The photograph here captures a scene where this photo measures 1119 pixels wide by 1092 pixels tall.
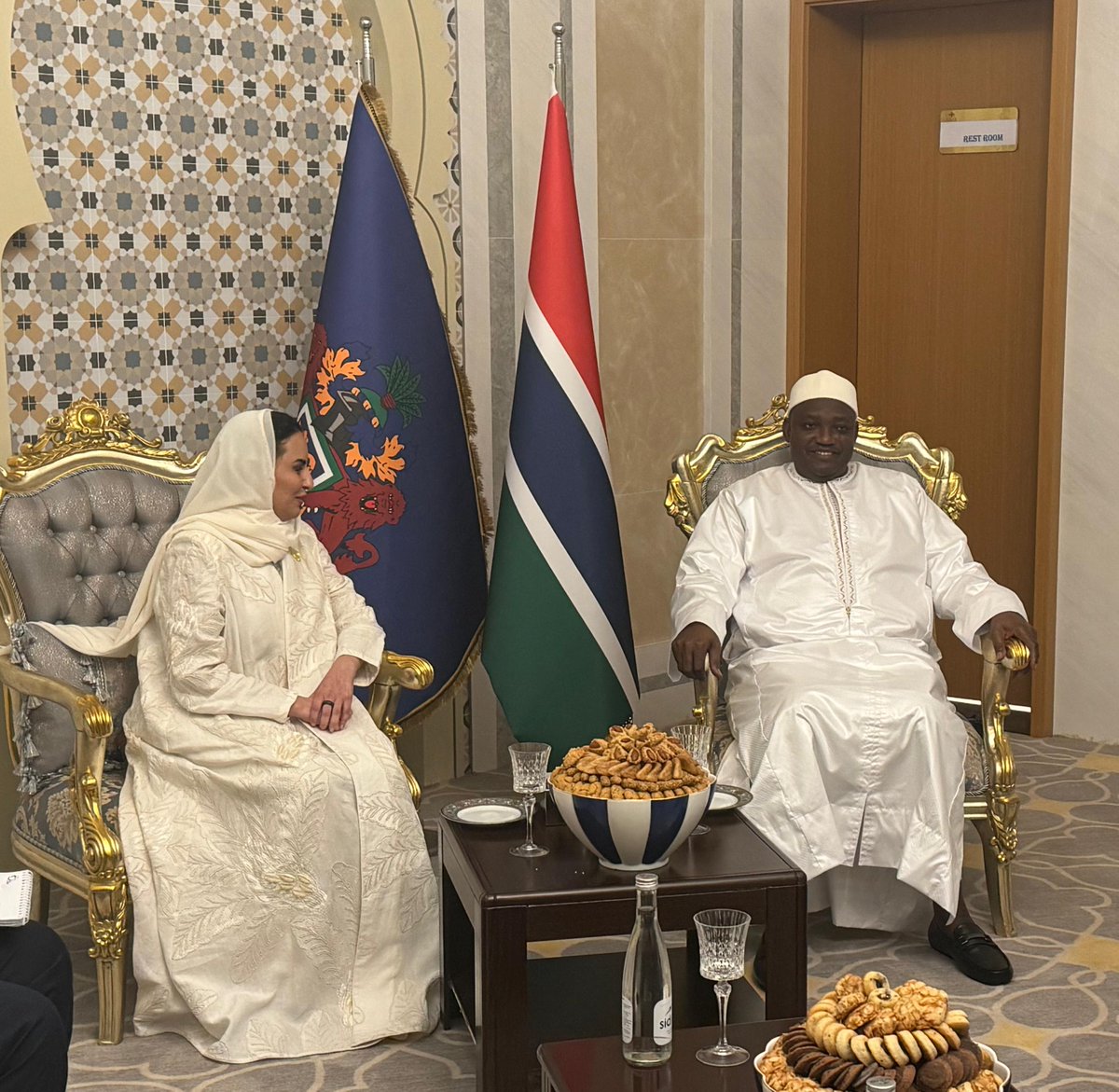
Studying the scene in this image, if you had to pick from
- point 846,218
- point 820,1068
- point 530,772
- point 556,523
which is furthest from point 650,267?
point 820,1068

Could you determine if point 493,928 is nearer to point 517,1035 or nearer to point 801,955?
point 517,1035

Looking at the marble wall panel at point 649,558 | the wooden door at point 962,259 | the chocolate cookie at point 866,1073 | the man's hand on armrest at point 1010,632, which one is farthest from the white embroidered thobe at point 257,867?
the wooden door at point 962,259

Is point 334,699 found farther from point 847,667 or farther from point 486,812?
point 847,667

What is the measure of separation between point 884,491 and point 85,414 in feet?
6.56

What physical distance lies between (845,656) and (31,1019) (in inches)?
87.0

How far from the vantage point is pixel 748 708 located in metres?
3.71

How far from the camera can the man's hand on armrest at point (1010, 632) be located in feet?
12.0

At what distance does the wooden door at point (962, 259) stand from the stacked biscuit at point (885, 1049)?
3779 millimetres

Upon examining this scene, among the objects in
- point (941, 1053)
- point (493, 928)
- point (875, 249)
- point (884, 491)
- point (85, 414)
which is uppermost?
point (875, 249)

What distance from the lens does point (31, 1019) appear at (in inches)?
84.2

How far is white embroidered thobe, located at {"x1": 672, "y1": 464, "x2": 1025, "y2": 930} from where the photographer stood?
351 centimetres

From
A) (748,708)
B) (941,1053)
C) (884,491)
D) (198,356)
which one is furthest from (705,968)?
(198,356)

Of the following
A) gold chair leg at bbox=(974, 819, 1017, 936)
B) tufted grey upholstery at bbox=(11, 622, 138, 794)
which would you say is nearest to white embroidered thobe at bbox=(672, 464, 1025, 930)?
gold chair leg at bbox=(974, 819, 1017, 936)

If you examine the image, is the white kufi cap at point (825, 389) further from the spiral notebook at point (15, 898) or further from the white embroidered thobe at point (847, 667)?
the spiral notebook at point (15, 898)
